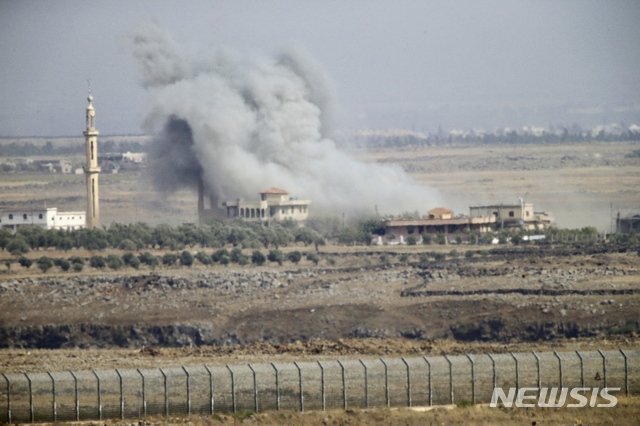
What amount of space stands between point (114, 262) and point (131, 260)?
1.38m

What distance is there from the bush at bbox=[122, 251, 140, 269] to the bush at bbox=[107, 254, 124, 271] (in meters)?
0.40

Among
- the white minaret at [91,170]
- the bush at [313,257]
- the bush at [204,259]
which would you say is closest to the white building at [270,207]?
the white minaret at [91,170]

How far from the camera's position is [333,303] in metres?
59.9

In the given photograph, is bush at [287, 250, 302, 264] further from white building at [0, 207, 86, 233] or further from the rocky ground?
white building at [0, 207, 86, 233]

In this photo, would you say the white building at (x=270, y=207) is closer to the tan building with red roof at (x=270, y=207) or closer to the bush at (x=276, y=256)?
the tan building with red roof at (x=270, y=207)

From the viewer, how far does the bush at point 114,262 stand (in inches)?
2938

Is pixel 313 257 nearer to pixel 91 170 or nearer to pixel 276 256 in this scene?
pixel 276 256

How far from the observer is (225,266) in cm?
7738

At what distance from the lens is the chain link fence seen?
2680cm

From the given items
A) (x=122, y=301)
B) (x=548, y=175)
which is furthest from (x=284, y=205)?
(x=548, y=175)

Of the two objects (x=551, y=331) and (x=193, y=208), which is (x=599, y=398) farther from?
(x=193, y=208)

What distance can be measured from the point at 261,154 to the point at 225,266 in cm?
3602

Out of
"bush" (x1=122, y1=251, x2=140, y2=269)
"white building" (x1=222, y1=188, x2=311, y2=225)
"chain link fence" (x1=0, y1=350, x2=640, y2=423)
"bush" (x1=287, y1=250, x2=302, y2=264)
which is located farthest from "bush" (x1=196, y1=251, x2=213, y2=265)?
"chain link fence" (x1=0, y1=350, x2=640, y2=423)

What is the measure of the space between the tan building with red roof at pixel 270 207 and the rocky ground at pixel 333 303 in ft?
96.1
